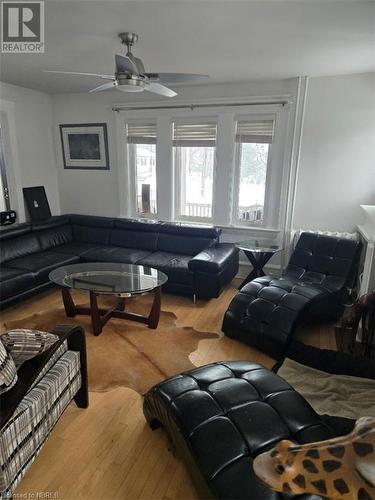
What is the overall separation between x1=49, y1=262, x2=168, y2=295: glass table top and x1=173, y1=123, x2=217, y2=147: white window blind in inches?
73.6

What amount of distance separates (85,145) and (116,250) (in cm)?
176

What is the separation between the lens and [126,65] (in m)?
2.08

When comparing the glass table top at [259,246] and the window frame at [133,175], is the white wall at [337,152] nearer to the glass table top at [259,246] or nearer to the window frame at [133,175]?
the glass table top at [259,246]

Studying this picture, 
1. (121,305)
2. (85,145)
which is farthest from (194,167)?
(121,305)

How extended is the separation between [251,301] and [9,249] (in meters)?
2.90

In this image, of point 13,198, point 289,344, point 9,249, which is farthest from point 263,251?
point 13,198

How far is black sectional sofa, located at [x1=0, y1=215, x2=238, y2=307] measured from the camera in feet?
11.2

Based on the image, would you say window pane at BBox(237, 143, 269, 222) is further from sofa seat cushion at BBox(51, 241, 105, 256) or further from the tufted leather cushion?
sofa seat cushion at BBox(51, 241, 105, 256)

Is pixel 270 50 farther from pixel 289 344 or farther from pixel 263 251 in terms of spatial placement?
pixel 289 344

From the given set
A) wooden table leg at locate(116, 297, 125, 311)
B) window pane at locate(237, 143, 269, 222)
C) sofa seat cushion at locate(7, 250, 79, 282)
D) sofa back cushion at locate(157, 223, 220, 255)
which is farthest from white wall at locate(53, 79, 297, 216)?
wooden table leg at locate(116, 297, 125, 311)

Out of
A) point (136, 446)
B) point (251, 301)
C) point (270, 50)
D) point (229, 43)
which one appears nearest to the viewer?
point (136, 446)

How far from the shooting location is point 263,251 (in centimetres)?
357

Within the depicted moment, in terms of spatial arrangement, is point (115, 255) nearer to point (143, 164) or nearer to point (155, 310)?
point (155, 310)

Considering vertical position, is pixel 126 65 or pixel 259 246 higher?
pixel 126 65
